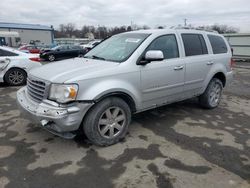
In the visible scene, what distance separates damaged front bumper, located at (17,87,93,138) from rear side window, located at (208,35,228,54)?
3499 mm

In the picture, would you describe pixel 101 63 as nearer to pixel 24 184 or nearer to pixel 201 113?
pixel 24 184

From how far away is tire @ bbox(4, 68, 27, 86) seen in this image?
813cm

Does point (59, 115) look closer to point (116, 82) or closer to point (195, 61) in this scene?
point (116, 82)

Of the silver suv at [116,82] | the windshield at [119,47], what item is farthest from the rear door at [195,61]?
the windshield at [119,47]

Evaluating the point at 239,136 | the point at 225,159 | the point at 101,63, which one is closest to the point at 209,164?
the point at 225,159

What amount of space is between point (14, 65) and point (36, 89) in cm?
510

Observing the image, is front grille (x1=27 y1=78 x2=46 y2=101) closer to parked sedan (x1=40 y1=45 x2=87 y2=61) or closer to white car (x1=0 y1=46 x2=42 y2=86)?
white car (x1=0 y1=46 x2=42 y2=86)

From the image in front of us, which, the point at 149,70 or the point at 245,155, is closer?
the point at 245,155

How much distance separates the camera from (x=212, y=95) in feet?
18.9

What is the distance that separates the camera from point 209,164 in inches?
131

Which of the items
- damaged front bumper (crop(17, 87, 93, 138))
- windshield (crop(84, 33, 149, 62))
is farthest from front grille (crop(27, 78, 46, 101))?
windshield (crop(84, 33, 149, 62))

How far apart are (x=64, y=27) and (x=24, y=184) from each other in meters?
108

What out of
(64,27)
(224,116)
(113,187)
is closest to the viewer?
(113,187)

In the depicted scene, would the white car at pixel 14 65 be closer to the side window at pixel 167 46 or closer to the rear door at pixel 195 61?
the side window at pixel 167 46
